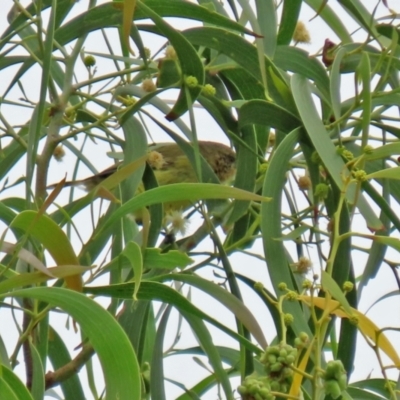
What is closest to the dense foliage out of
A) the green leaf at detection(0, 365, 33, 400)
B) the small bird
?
the green leaf at detection(0, 365, 33, 400)

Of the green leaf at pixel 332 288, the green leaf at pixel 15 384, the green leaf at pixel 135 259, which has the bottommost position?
the green leaf at pixel 15 384

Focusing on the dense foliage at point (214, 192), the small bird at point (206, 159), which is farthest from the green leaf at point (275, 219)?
the small bird at point (206, 159)

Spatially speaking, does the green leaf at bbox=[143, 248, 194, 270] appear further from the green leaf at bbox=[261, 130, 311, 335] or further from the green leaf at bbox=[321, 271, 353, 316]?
the green leaf at bbox=[321, 271, 353, 316]

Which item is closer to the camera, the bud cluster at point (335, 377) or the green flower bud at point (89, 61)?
the bud cluster at point (335, 377)

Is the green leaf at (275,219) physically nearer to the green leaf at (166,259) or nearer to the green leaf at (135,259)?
the green leaf at (166,259)

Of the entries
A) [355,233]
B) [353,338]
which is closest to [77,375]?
[353,338]

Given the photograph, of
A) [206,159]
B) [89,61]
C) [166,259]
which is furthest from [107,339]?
[206,159]

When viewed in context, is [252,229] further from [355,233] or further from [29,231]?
[29,231]

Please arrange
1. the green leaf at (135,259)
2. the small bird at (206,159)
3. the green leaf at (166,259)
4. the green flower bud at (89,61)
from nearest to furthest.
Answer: the green leaf at (135,259) < the green leaf at (166,259) < the green flower bud at (89,61) < the small bird at (206,159)

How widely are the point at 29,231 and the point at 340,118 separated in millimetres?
514

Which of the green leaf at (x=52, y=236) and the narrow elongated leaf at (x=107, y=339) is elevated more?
the green leaf at (x=52, y=236)

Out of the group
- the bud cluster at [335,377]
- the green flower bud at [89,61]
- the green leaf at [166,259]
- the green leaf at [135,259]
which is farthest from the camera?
the green flower bud at [89,61]

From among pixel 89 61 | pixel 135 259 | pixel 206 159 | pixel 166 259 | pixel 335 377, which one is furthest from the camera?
pixel 206 159

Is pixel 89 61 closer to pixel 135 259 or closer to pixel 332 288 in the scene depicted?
pixel 135 259
